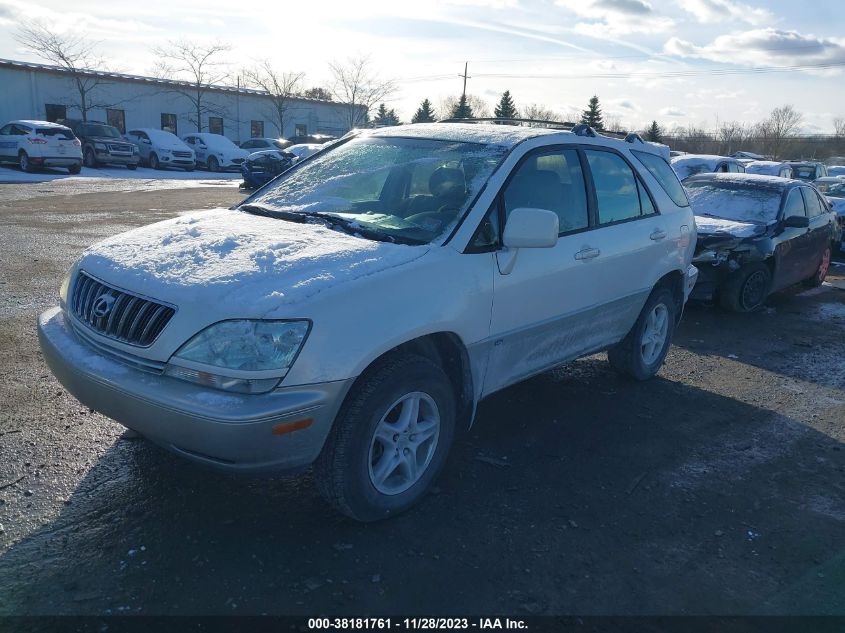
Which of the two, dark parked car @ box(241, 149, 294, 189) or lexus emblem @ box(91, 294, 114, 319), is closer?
lexus emblem @ box(91, 294, 114, 319)

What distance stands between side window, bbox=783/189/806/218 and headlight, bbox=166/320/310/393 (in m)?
8.06

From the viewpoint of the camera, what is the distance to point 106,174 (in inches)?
981

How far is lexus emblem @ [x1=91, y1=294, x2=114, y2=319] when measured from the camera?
10.6ft

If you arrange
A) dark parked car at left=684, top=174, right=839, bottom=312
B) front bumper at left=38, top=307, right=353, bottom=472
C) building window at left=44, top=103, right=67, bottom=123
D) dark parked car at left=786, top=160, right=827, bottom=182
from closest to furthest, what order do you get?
front bumper at left=38, top=307, right=353, bottom=472, dark parked car at left=684, top=174, right=839, bottom=312, dark parked car at left=786, top=160, right=827, bottom=182, building window at left=44, top=103, right=67, bottom=123

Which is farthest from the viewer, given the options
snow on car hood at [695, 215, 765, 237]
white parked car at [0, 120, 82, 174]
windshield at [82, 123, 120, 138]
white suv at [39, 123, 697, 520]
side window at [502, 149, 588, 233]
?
windshield at [82, 123, 120, 138]

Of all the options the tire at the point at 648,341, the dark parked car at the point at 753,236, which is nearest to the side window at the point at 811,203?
the dark parked car at the point at 753,236

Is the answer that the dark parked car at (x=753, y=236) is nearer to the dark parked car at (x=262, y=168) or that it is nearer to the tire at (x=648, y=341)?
the tire at (x=648, y=341)

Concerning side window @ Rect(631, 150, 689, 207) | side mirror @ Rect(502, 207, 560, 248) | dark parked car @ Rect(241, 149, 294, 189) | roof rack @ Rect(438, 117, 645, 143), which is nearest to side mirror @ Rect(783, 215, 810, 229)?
side window @ Rect(631, 150, 689, 207)

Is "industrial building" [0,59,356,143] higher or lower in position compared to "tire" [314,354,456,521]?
higher

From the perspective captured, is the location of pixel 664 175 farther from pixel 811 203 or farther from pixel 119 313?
pixel 811 203

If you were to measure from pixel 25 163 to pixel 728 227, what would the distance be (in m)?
22.5

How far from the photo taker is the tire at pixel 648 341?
5.44 metres

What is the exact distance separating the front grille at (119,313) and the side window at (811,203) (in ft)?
30.3

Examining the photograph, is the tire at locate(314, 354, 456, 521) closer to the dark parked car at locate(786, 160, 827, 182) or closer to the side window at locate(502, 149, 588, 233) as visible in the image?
the side window at locate(502, 149, 588, 233)
